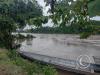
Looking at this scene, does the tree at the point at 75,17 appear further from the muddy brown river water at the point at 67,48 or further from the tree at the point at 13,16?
the tree at the point at 13,16

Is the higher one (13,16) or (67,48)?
(13,16)

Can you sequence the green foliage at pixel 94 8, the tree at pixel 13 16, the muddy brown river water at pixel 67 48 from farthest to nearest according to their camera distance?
1. the tree at pixel 13 16
2. the muddy brown river water at pixel 67 48
3. the green foliage at pixel 94 8

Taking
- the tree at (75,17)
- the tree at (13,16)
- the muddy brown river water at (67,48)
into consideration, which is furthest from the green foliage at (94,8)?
the tree at (13,16)

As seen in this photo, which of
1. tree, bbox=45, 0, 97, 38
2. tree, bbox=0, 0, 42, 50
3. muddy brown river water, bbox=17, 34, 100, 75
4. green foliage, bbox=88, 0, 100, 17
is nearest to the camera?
green foliage, bbox=88, 0, 100, 17

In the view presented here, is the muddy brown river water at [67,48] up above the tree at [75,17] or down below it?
below

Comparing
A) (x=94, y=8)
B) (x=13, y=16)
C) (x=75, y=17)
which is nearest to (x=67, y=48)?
(x=13, y=16)

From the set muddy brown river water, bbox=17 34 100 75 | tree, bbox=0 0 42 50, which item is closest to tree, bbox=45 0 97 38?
muddy brown river water, bbox=17 34 100 75

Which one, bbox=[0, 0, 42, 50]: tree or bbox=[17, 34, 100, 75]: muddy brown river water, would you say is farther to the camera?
bbox=[0, 0, 42, 50]: tree

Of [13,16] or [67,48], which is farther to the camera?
[67,48]

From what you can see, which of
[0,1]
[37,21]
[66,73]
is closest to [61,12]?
[37,21]

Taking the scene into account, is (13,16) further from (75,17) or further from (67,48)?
(75,17)

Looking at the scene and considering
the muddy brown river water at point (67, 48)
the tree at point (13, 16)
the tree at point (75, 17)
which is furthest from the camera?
the tree at point (13, 16)

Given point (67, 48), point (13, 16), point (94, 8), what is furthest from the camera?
point (67, 48)

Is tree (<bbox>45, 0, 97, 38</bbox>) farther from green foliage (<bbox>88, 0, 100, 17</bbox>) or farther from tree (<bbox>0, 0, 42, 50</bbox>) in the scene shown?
tree (<bbox>0, 0, 42, 50</bbox>)
